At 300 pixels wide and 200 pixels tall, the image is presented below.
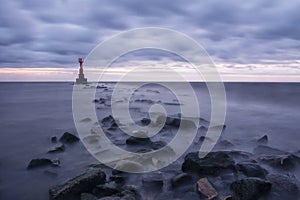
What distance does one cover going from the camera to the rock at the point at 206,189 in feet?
15.3

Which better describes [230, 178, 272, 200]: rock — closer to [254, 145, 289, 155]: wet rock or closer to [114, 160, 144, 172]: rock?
[114, 160, 144, 172]: rock

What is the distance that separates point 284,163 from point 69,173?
182 inches

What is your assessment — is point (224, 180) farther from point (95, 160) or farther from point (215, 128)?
point (215, 128)

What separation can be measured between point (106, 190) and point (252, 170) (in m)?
2.87

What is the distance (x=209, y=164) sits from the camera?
5582mm

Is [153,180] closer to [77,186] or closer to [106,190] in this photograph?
[106,190]

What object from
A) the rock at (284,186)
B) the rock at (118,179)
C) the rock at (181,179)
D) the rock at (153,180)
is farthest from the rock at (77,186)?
the rock at (284,186)

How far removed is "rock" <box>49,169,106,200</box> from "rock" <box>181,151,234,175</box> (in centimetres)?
179

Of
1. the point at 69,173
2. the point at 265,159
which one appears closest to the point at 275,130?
the point at 265,159

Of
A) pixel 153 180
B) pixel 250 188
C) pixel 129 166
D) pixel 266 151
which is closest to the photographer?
pixel 250 188

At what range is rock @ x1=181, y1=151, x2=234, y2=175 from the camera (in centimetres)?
552

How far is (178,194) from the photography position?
4.79m

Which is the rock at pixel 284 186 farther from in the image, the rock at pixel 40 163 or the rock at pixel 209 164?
the rock at pixel 40 163

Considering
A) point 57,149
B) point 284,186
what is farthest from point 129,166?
point 284,186
